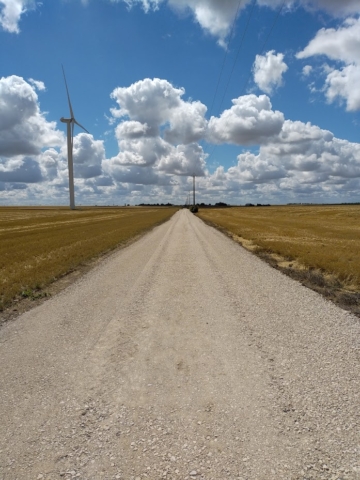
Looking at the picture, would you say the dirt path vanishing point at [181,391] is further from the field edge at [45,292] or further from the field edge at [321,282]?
the field edge at [321,282]

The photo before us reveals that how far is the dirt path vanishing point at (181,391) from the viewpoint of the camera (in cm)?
356

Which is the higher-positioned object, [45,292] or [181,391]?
[181,391]

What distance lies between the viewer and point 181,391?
4.92 meters

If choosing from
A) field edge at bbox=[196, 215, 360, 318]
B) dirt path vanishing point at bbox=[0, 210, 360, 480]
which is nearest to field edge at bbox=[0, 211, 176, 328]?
dirt path vanishing point at bbox=[0, 210, 360, 480]

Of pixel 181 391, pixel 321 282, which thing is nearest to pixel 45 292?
pixel 181 391

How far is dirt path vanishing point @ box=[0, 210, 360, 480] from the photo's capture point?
356 centimetres

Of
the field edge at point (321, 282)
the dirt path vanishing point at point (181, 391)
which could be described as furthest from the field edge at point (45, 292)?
the field edge at point (321, 282)

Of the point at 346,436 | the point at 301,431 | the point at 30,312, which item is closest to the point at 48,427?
the point at 301,431

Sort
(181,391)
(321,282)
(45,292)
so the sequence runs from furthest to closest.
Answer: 1. (321,282)
2. (45,292)
3. (181,391)

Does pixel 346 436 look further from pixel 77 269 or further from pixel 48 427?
pixel 77 269

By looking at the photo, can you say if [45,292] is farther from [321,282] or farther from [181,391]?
[321,282]

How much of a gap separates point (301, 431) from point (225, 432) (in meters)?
0.92

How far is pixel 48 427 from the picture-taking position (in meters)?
4.12

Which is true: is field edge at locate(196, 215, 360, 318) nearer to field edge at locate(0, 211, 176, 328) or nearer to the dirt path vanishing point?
the dirt path vanishing point
